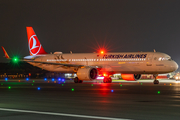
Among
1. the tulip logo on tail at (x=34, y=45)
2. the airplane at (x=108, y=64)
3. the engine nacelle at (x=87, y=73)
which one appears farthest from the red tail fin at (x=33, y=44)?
the engine nacelle at (x=87, y=73)

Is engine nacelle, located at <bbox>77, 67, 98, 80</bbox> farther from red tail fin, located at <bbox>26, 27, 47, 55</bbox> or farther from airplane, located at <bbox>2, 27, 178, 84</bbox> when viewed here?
red tail fin, located at <bbox>26, 27, 47, 55</bbox>

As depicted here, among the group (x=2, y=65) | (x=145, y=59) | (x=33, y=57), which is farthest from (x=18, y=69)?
(x=145, y=59)

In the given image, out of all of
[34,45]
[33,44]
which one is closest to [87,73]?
[34,45]

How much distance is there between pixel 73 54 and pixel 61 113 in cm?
3833

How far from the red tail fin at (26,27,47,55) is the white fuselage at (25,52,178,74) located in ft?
13.7

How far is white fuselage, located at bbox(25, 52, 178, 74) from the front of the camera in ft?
138

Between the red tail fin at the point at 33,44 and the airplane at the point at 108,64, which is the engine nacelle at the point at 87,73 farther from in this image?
the red tail fin at the point at 33,44

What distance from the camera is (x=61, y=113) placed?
12.4m

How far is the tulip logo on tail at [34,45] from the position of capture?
5506cm

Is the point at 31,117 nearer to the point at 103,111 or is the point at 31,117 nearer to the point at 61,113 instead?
the point at 61,113

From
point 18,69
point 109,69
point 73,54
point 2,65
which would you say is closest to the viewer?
point 109,69

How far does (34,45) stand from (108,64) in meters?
16.0

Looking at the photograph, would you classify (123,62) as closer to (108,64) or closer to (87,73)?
(108,64)

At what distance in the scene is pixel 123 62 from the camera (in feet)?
146
